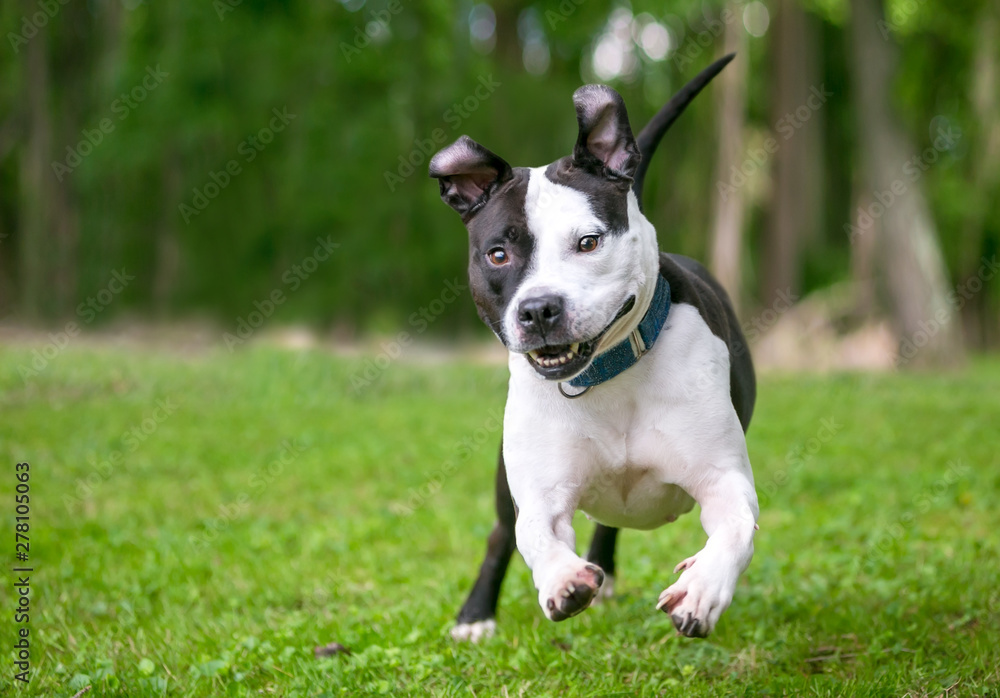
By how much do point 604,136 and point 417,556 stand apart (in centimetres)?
310

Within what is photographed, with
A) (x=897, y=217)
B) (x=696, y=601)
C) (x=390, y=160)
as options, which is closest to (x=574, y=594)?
(x=696, y=601)

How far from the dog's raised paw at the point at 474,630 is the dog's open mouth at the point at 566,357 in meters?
1.48

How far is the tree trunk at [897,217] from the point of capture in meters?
13.4

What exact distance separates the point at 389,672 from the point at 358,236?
13.2 metres

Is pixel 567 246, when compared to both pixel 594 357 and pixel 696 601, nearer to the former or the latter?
pixel 594 357

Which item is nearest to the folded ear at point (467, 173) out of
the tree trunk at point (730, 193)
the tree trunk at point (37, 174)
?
the tree trunk at point (730, 193)

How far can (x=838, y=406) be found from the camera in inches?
390

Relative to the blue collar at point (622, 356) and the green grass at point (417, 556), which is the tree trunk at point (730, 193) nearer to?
the green grass at point (417, 556)

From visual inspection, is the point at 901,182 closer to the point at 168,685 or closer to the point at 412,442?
the point at 412,442

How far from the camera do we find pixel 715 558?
8.80ft

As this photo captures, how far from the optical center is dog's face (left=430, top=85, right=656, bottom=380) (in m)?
2.84

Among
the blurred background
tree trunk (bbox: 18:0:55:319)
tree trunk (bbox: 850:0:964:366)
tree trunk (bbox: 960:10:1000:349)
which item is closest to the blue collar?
tree trunk (bbox: 850:0:964:366)

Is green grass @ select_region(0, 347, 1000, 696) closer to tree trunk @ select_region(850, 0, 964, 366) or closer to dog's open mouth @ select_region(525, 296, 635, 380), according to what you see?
dog's open mouth @ select_region(525, 296, 635, 380)

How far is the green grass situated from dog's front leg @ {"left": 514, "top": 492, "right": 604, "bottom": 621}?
611 mm
